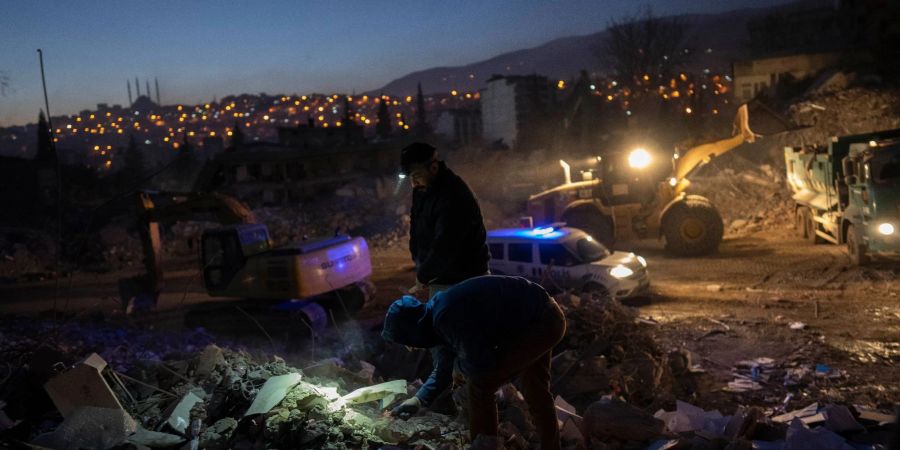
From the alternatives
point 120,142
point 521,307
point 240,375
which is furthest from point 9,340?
point 120,142

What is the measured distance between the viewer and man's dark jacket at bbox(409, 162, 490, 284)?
5.23m

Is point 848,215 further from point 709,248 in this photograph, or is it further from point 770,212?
point 770,212

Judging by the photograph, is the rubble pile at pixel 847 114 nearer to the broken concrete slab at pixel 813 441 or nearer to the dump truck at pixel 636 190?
the dump truck at pixel 636 190

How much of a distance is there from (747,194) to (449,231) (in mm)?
20670

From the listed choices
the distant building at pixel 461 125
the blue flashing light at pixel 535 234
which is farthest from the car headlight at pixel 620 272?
the distant building at pixel 461 125

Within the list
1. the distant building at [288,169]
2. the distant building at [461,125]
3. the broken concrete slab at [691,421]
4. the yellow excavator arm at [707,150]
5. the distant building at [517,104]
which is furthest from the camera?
the distant building at [461,125]

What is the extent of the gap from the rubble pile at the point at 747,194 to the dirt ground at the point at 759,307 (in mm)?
1039

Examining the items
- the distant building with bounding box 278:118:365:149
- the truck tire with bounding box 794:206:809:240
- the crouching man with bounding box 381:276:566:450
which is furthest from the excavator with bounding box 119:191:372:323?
the distant building with bounding box 278:118:365:149

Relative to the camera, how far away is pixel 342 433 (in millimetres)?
5039

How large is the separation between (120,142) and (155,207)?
78.6 metres

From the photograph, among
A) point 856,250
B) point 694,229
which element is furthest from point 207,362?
point 694,229

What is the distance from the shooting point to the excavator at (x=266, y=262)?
40.0 feet

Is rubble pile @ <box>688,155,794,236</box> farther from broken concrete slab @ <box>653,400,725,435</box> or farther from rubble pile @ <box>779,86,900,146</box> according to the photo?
broken concrete slab @ <box>653,400,725,435</box>

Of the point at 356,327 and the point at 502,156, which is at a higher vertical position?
the point at 502,156
